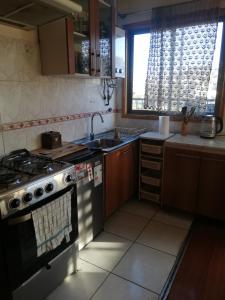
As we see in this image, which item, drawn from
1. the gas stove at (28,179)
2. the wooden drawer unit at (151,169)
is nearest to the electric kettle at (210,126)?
the wooden drawer unit at (151,169)

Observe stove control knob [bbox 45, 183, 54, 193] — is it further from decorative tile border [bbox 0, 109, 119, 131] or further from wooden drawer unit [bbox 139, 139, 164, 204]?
wooden drawer unit [bbox 139, 139, 164, 204]

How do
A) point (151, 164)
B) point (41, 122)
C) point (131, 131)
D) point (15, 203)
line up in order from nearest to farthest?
point (15, 203)
point (41, 122)
point (151, 164)
point (131, 131)

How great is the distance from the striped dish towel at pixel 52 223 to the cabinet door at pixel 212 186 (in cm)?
142

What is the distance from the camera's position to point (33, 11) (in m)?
1.59

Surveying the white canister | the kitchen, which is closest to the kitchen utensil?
the kitchen

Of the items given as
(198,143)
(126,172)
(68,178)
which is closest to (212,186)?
(198,143)

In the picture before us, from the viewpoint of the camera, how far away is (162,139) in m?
2.54

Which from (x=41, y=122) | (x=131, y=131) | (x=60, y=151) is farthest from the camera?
(x=131, y=131)

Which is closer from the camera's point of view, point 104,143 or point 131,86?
point 104,143

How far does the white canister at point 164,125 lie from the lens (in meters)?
2.72

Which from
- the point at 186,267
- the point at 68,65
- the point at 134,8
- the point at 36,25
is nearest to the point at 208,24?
the point at 134,8

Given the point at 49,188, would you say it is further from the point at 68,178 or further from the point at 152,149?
the point at 152,149

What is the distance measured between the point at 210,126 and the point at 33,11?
2.04 metres

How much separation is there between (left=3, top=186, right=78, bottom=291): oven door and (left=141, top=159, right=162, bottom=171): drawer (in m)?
1.43
